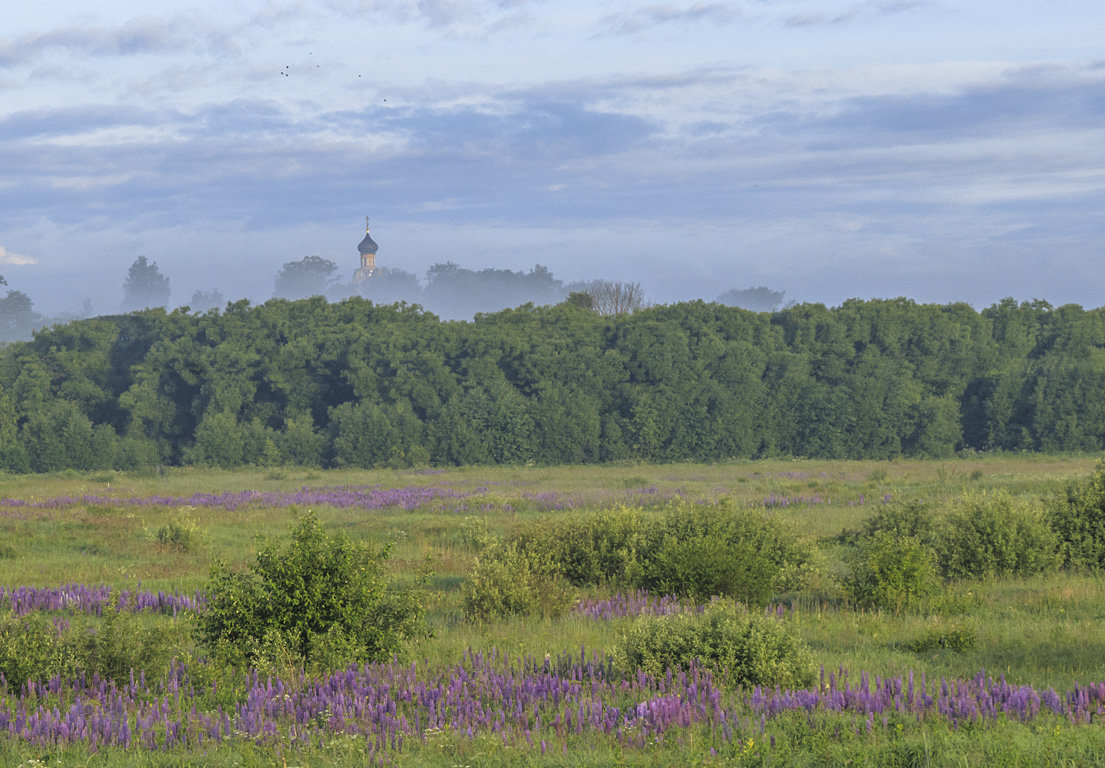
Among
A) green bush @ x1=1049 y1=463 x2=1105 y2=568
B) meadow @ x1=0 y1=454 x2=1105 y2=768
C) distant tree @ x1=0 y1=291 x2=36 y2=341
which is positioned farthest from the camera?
distant tree @ x1=0 y1=291 x2=36 y2=341

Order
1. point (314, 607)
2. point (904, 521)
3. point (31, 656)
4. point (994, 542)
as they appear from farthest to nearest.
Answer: point (904, 521) < point (994, 542) < point (314, 607) < point (31, 656)

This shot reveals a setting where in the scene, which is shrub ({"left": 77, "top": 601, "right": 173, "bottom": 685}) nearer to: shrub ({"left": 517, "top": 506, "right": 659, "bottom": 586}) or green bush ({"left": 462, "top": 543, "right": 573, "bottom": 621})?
green bush ({"left": 462, "top": 543, "right": 573, "bottom": 621})

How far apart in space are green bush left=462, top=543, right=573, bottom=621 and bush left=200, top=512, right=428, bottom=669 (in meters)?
1.70

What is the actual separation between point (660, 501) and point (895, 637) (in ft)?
47.1

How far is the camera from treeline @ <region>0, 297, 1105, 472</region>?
41250 millimetres

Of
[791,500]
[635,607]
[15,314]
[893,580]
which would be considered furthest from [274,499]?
[15,314]

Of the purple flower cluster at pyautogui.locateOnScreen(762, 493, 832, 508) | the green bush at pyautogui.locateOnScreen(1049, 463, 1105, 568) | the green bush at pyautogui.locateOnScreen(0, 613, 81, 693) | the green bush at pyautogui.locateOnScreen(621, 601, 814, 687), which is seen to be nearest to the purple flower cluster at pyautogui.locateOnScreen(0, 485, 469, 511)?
the purple flower cluster at pyautogui.locateOnScreen(762, 493, 832, 508)

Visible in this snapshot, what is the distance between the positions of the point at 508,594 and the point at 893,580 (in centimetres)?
434

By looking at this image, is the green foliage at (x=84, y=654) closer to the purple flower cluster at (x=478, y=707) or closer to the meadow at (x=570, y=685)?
the meadow at (x=570, y=685)

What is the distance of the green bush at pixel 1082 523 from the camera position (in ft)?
42.3

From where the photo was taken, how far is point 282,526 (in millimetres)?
20266

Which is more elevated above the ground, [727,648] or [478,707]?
[727,648]

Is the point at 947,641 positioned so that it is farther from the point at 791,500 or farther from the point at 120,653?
the point at 791,500

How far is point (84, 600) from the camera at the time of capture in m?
10.9
